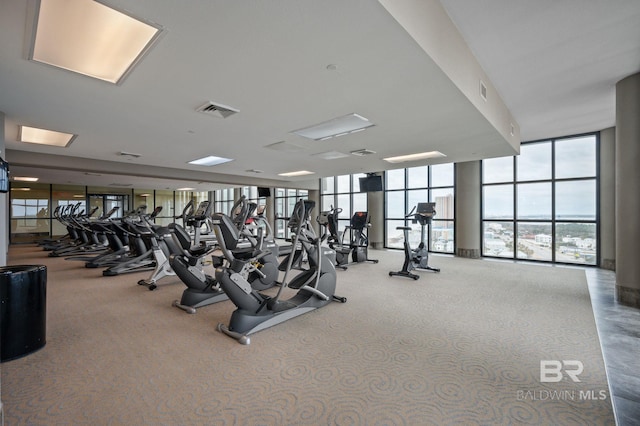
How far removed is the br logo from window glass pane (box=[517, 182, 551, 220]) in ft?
22.6

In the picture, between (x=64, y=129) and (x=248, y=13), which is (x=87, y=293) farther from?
(x=248, y=13)

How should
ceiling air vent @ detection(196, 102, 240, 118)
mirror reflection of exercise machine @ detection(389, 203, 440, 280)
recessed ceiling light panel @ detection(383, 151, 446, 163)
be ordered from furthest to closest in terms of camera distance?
recessed ceiling light panel @ detection(383, 151, 446, 163) → mirror reflection of exercise machine @ detection(389, 203, 440, 280) → ceiling air vent @ detection(196, 102, 240, 118)

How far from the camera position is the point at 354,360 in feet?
8.84

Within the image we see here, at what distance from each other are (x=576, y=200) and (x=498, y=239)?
213 centimetres

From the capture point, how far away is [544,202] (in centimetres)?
814

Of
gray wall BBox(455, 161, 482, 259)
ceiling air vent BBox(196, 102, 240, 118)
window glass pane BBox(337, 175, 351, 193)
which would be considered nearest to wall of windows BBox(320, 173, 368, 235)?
window glass pane BBox(337, 175, 351, 193)

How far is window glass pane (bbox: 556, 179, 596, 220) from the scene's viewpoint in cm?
750

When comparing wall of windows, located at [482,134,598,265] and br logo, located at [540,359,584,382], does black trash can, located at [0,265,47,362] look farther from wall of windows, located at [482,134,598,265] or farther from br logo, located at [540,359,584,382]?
wall of windows, located at [482,134,598,265]

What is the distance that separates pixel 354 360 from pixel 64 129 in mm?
5731

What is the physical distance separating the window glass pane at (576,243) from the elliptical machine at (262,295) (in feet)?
24.2

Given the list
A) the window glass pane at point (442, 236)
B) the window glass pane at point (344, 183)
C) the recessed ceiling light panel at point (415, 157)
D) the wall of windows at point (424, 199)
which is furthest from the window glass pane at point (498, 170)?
the window glass pane at point (344, 183)

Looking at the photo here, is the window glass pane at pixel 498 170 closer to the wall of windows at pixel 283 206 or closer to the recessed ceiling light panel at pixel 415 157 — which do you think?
the recessed ceiling light panel at pixel 415 157

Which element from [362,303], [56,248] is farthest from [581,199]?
[56,248]

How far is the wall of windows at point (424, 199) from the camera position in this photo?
9.88 metres
